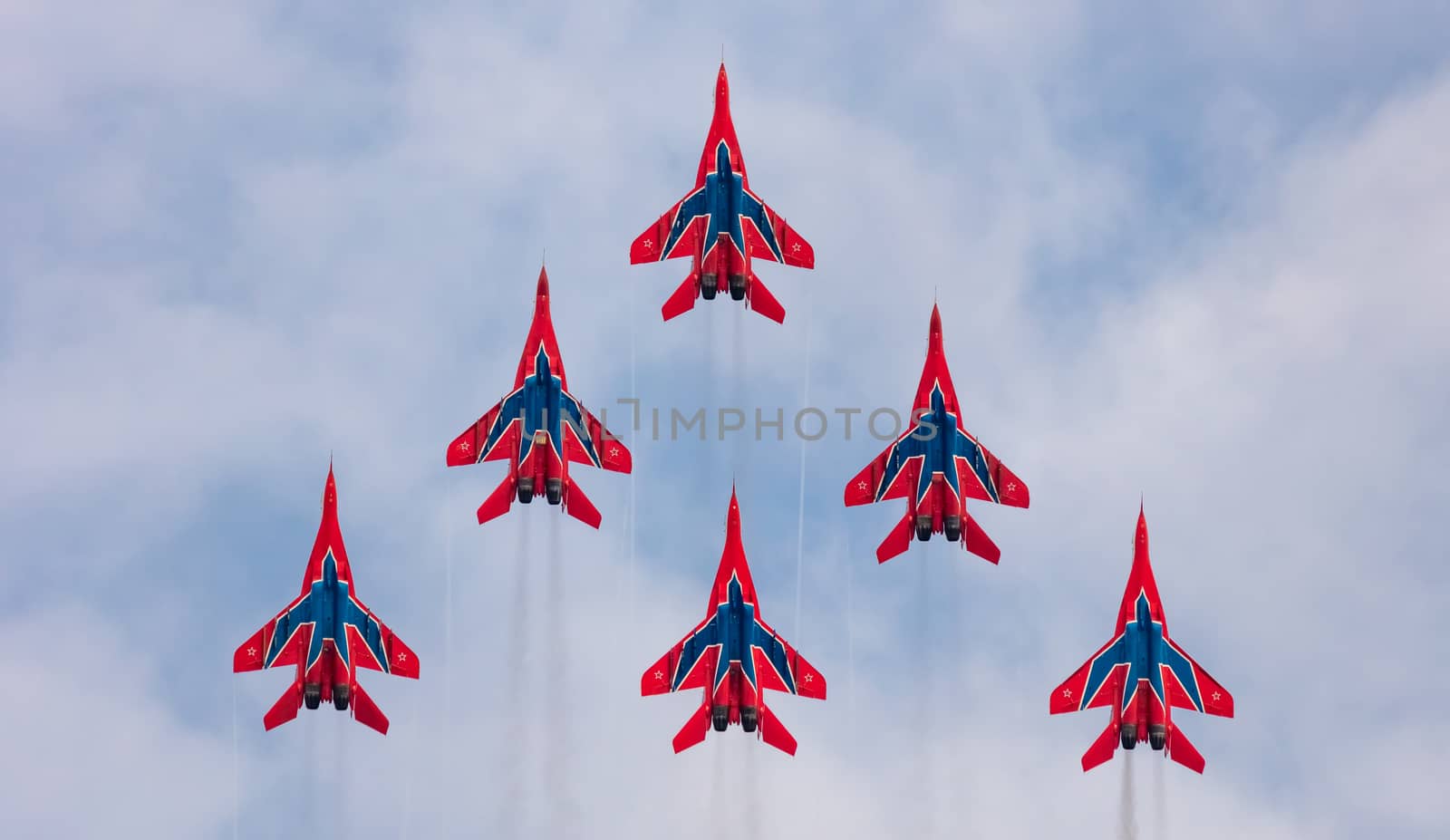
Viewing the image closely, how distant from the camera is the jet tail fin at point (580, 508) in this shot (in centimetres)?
19912

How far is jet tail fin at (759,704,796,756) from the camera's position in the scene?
195 metres

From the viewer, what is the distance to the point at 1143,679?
7682 inches

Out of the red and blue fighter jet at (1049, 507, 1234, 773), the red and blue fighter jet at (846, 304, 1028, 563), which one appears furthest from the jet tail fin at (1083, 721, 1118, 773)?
the red and blue fighter jet at (846, 304, 1028, 563)

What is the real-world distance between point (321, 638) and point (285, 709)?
3.60 metres

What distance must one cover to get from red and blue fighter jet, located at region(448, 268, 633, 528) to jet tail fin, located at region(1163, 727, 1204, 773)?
29169 millimetres

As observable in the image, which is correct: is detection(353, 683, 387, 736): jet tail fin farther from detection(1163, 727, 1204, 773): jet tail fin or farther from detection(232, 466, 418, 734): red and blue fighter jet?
detection(1163, 727, 1204, 773): jet tail fin

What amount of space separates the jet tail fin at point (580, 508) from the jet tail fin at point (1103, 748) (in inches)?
960

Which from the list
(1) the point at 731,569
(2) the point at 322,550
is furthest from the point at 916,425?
(2) the point at 322,550

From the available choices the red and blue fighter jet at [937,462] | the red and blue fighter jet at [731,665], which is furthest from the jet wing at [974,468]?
the red and blue fighter jet at [731,665]

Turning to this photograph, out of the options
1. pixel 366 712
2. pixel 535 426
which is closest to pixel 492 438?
pixel 535 426

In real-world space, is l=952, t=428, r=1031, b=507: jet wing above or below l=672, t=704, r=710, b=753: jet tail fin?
above

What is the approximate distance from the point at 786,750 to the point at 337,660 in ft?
66.4

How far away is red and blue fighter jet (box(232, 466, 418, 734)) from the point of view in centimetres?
19500

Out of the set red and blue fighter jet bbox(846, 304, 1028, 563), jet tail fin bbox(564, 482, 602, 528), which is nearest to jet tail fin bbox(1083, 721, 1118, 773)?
red and blue fighter jet bbox(846, 304, 1028, 563)
